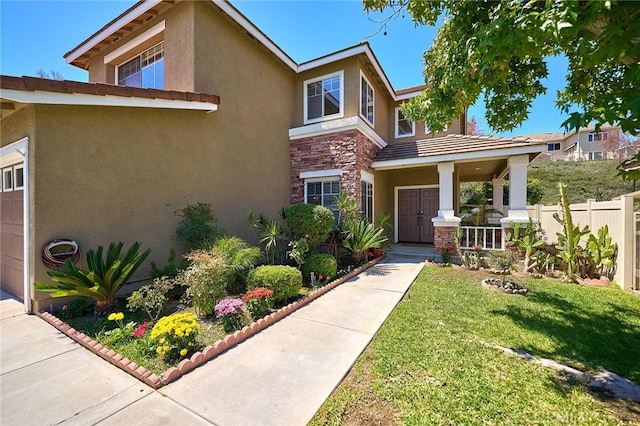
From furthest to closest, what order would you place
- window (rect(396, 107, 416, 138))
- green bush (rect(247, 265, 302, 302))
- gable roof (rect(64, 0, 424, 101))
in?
window (rect(396, 107, 416, 138)), gable roof (rect(64, 0, 424, 101)), green bush (rect(247, 265, 302, 302))

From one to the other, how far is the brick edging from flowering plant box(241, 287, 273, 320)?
21 cm

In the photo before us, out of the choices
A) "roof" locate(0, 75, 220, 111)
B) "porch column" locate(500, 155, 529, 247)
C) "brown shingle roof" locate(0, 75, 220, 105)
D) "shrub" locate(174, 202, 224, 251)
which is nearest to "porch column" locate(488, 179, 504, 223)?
"porch column" locate(500, 155, 529, 247)

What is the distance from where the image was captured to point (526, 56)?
11.6 feet

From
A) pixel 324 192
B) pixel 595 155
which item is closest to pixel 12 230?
pixel 324 192

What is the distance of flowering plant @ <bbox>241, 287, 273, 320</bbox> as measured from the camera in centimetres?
527

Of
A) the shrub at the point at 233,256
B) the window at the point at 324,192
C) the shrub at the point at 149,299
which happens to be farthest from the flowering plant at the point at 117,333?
the window at the point at 324,192

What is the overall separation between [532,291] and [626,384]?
377 cm

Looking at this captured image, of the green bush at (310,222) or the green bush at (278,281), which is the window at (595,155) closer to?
the green bush at (310,222)

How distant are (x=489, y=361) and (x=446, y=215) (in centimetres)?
677

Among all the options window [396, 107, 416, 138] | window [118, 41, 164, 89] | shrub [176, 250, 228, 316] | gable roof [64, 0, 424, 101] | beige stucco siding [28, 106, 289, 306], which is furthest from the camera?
window [396, 107, 416, 138]

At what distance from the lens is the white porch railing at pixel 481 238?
32.4ft

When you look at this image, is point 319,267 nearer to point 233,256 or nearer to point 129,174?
point 233,256

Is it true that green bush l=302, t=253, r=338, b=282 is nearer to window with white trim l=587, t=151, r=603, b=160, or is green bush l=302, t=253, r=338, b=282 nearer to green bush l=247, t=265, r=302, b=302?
green bush l=247, t=265, r=302, b=302

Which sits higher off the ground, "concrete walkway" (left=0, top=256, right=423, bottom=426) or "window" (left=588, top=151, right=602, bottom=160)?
"window" (left=588, top=151, right=602, bottom=160)
